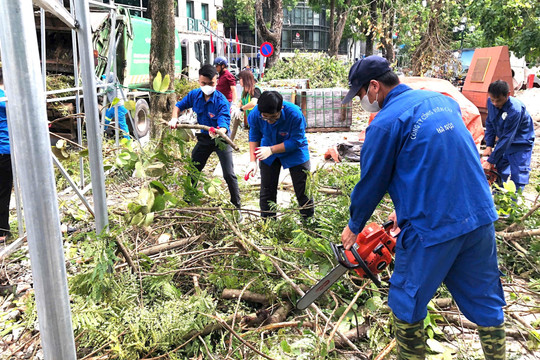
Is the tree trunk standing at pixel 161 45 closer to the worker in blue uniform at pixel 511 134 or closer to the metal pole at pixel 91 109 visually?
the metal pole at pixel 91 109

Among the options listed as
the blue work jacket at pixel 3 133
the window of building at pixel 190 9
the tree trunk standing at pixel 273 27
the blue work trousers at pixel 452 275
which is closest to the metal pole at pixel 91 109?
the blue work trousers at pixel 452 275

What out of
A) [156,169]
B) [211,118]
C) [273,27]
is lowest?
[156,169]

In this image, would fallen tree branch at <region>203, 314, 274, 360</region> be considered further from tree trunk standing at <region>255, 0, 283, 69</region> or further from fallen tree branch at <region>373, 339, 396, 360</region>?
tree trunk standing at <region>255, 0, 283, 69</region>

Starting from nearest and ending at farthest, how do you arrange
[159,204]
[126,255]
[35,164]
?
[35,164], [126,255], [159,204]

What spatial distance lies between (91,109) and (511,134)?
4.60 metres

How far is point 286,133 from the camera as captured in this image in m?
4.34

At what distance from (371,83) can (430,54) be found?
429 inches

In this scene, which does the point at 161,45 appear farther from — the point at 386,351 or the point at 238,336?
the point at 386,351

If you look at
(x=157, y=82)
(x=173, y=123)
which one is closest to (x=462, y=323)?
(x=157, y=82)

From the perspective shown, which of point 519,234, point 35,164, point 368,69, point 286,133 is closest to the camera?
point 35,164

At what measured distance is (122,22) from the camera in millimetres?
8820

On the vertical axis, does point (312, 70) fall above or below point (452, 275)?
above

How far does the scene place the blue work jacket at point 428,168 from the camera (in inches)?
80.7

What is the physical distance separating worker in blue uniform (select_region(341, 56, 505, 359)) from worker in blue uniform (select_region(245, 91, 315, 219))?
1881 mm
